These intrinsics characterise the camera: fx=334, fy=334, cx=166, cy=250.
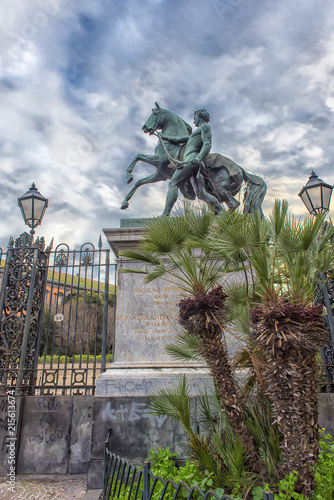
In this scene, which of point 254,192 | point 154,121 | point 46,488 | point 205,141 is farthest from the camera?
point 154,121

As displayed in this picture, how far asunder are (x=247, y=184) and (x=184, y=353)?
4.80m

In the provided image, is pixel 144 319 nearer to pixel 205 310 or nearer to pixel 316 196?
pixel 205 310

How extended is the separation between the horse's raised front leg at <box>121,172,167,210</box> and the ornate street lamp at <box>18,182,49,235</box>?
5.74ft

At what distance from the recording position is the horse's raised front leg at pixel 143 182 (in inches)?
300

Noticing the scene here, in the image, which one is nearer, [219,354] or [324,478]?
[324,478]

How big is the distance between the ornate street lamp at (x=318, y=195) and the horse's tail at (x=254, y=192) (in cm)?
98

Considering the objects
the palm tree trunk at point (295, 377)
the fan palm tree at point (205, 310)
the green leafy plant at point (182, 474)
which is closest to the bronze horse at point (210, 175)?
the fan palm tree at point (205, 310)

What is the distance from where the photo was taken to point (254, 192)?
787 centimetres

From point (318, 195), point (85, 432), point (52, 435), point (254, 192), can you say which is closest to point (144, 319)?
point (85, 432)

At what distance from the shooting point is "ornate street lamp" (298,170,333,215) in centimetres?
752

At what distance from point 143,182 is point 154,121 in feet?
5.38

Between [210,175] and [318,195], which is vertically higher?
[210,175]

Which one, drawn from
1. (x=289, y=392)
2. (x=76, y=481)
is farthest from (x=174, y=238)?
(x=76, y=481)

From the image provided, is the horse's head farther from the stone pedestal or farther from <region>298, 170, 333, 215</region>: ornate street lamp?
<region>298, 170, 333, 215</region>: ornate street lamp
